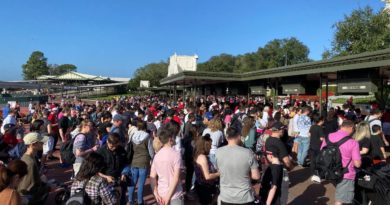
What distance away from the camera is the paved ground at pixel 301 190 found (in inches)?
284

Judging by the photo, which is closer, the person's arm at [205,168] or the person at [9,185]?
the person at [9,185]

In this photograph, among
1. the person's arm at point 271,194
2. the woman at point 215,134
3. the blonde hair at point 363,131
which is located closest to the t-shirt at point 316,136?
the blonde hair at point 363,131

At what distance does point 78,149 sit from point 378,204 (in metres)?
5.06

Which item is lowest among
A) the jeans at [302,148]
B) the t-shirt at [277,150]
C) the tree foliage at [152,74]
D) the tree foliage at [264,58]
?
the jeans at [302,148]

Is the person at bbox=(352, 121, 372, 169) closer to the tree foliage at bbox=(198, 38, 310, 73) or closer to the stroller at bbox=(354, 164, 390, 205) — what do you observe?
the stroller at bbox=(354, 164, 390, 205)

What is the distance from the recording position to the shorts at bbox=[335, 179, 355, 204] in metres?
5.55

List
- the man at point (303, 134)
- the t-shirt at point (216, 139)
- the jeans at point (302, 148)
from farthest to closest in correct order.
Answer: the jeans at point (302, 148) < the man at point (303, 134) < the t-shirt at point (216, 139)

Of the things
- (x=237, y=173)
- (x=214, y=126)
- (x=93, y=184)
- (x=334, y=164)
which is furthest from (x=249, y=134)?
(x=93, y=184)

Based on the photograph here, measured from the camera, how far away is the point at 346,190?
5566mm

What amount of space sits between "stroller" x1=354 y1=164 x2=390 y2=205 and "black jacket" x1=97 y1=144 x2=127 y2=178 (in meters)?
3.84

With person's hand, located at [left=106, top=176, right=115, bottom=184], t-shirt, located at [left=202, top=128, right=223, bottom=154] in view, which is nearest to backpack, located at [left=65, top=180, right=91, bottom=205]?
person's hand, located at [left=106, top=176, right=115, bottom=184]

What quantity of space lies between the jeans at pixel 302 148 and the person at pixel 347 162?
4.35 m

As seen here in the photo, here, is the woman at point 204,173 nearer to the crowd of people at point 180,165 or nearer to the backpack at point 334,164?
the crowd of people at point 180,165

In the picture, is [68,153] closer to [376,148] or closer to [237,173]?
[237,173]
